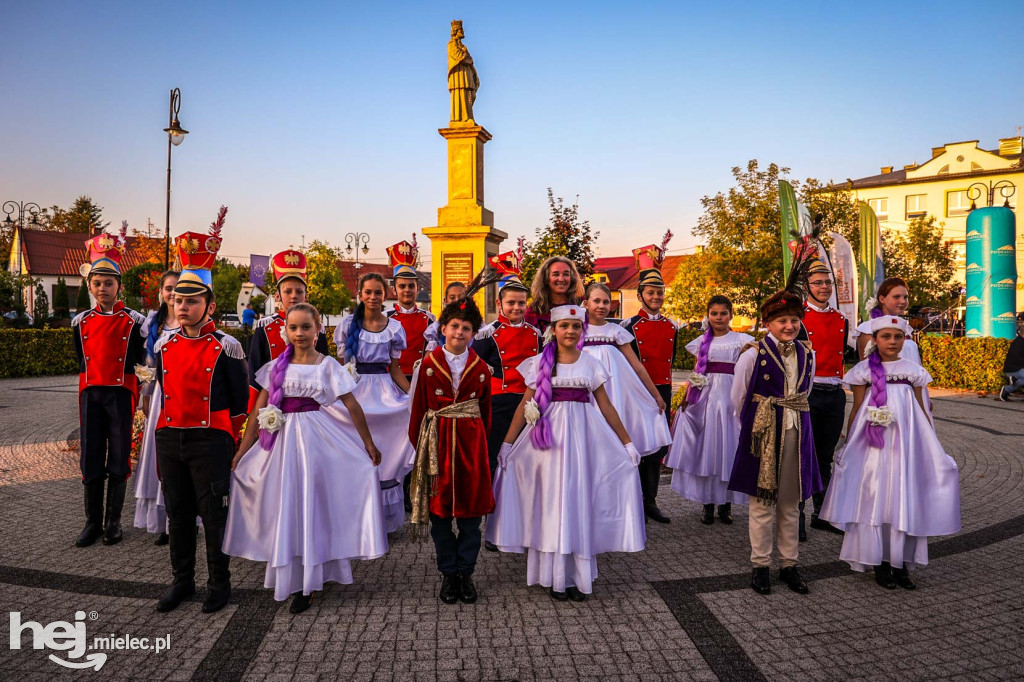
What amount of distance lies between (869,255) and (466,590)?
13.1 metres

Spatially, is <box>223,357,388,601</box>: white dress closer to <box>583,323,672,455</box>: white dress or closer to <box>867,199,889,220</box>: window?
<box>583,323,672,455</box>: white dress

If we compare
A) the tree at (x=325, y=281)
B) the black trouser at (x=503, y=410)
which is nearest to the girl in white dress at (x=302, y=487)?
the black trouser at (x=503, y=410)

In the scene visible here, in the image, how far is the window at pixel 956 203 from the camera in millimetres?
53188

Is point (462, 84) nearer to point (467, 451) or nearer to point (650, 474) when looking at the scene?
point (650, 474)

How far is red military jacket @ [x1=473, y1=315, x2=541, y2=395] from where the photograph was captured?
5789 mm

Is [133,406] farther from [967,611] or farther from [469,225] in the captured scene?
[469,225]

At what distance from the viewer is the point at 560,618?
4320mm

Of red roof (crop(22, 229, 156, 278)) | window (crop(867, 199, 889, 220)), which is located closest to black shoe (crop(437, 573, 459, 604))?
red roof (crop(22, 229, 156, 278))

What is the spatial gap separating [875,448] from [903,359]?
750 millimetres

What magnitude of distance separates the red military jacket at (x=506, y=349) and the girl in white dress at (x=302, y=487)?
5.06ft

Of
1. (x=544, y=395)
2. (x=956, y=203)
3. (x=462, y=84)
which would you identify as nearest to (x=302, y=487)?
(x=544, y=395)

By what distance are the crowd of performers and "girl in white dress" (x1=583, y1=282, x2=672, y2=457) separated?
347 millimetres

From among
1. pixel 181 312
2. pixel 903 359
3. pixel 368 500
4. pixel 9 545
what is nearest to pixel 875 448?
pixel 903 359

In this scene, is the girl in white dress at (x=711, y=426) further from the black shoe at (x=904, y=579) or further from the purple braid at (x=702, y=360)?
the black shoe at (x=904, y=579)
